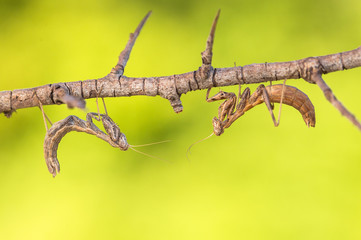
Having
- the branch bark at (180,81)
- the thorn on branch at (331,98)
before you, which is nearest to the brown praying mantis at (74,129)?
the branch bark at (180,81)

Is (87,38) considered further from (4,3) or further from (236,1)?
(236,1)

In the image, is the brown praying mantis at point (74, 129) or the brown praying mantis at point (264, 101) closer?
the brown praying mantis at point (264, 101)

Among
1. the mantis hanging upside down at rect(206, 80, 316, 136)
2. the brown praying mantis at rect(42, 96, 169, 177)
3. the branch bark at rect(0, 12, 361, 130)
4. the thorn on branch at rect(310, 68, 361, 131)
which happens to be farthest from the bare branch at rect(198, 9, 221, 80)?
the brown praying mantis at rect(42, 96, 169, 177)

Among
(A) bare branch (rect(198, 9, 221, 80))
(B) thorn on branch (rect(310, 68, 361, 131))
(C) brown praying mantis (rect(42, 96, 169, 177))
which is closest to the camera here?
(B) thorn on branch (rect(310, 68, 361, 131))

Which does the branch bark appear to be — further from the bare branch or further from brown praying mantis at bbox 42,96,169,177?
brown praying mantis at bbox 42,96,169,177

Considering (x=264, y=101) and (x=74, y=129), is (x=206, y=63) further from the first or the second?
(x=74, y=129)

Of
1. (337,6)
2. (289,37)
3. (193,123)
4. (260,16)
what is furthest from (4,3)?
(337,6)

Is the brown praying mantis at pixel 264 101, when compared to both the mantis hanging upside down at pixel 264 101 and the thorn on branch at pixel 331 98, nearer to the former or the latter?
the mantis hanging upside down at pixel 264 101
